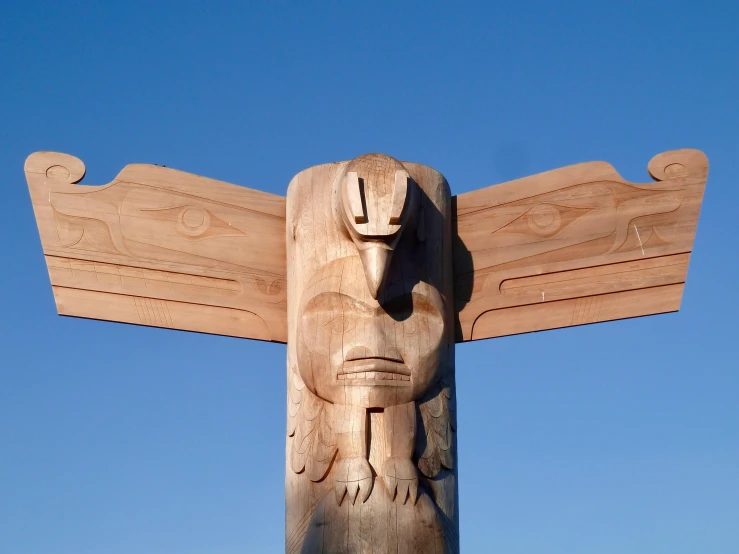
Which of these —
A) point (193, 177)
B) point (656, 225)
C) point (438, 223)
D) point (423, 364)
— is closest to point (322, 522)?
point (423, 364)

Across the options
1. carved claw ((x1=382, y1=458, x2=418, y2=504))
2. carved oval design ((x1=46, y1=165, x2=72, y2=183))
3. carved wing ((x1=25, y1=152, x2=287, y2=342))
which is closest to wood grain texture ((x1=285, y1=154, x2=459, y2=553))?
carved claw ((x1=382, y1=458, x2=418, y2=504))

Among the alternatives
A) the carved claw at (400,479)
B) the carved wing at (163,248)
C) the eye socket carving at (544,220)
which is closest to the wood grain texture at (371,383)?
the carved claw at (400,479)

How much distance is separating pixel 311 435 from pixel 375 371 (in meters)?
0.57

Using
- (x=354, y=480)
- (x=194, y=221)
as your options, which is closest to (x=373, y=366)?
(x=354, y=480)

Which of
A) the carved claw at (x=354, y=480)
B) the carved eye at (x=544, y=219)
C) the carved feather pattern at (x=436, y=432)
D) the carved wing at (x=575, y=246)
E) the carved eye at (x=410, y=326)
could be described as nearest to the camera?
the carved claw at (x=354, y=480)

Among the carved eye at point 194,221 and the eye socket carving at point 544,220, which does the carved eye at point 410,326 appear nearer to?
the eye socket carving at point 544,220

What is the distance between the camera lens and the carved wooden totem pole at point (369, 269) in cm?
646

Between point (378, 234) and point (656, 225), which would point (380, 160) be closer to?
point (378, 234)

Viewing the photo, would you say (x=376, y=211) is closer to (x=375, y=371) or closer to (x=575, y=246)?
(x=375, y=371)

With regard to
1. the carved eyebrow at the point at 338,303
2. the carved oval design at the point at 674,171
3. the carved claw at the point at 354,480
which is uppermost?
the carved oval design at the point at 674,171

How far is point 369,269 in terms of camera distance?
6.42m

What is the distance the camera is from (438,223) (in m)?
7.15

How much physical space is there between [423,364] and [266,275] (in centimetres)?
160

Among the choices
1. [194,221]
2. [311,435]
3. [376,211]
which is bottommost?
[311,435]
